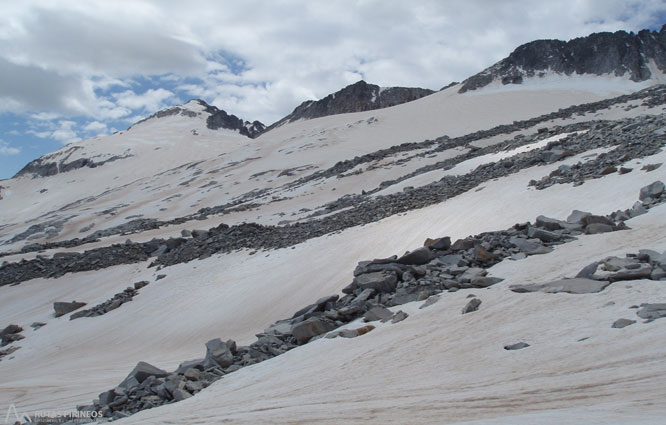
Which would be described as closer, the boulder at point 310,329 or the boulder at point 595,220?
the boulder at point 310,329

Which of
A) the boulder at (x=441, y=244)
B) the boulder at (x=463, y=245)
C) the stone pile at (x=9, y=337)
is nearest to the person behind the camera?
the boulder at (x=463, y=245)

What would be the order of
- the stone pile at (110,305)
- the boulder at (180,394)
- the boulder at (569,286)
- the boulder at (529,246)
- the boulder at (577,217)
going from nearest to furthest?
the boulder at (569,286), the boulder at (180,394), the boulder at (529,246), the boulder at (577,217), the stone pile at (110,305)

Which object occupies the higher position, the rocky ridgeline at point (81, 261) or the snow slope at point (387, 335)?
the rocky ridgeline at point (81, 261)

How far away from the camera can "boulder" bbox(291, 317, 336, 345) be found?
729cm

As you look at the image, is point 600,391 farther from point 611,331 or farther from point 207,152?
point 207,152

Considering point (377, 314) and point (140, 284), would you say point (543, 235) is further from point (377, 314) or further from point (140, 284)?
point (140, 284)

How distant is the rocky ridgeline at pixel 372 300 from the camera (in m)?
6.54

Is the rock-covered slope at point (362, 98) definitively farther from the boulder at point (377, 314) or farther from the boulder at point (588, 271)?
the boulder at point (588, 271)

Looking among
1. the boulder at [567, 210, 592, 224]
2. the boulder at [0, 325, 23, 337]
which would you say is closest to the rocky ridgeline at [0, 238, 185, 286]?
the boulder at [0, 325, 23, 337]

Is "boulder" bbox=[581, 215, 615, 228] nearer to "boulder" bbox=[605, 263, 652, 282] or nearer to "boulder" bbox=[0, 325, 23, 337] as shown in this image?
"boulder" bbox=[605, 263, 652, 282]

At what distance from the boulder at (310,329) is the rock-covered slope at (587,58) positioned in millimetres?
67324

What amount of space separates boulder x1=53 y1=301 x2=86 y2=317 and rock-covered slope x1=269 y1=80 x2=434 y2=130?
101m

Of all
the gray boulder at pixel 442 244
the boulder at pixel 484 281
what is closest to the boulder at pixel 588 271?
the boulder at pixel 484 281

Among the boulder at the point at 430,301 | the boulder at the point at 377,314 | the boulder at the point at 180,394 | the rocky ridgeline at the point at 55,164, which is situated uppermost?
the rocky ridgeline at the point at 55,164
